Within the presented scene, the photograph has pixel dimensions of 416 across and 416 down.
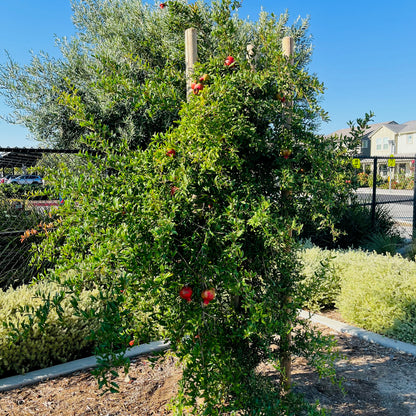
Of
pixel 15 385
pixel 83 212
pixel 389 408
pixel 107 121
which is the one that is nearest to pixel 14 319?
pixel 15 385

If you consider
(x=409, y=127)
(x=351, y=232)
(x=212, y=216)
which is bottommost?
(x=351, y=232)

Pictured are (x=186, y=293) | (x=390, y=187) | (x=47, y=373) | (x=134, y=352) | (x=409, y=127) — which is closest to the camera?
(x=186, y=293)

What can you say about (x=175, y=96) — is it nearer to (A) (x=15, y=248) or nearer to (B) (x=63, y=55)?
(A) (x=15, y=248)

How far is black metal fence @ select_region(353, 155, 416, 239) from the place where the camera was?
9.02m

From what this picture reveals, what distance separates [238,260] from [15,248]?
14.7 ft

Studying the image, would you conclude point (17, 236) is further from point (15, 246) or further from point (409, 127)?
point (409, 127)

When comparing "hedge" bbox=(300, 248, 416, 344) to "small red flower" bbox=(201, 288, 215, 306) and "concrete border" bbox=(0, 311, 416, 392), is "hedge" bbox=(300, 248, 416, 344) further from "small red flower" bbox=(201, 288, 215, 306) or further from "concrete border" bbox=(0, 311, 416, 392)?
"small red flower" bbox=(201, 288, 215, 306)

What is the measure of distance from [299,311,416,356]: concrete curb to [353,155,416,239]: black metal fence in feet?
5.28

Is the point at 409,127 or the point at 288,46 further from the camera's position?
the point at 409,127

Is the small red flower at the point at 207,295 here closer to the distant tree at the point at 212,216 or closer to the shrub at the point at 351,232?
the distant tree at the point at 212,216

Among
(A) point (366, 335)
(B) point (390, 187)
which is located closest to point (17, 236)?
(A) point (366, 335)

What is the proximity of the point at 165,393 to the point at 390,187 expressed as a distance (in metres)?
30.3

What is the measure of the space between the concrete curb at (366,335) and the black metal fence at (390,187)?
5.28 ft

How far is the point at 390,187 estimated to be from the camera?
1148 inches
